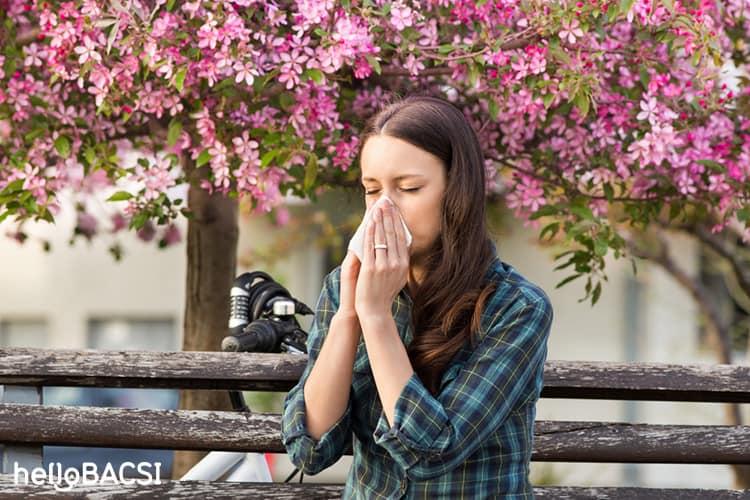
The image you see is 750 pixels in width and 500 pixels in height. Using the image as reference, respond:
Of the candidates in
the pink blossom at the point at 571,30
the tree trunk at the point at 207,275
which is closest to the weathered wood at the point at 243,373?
the pink blossom at the point at 571,30

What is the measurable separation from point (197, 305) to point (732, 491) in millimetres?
2001

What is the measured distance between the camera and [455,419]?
2111 millimetres

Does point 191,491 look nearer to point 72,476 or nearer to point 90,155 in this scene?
point 72,476

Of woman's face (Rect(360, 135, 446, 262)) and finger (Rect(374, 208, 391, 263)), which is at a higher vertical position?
woman's face (Rect(360, 135, 446, 262))

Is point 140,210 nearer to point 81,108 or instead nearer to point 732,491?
point 81,108

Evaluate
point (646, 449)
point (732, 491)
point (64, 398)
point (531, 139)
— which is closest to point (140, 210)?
point (531, 139)

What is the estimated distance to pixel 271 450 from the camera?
9.64 feet

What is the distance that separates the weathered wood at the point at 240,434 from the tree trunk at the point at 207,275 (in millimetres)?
1234

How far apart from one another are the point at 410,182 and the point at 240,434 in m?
0.99

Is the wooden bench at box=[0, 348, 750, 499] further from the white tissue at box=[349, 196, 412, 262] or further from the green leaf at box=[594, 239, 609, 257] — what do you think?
the white tissue at box=[349, 196, 412, 262]

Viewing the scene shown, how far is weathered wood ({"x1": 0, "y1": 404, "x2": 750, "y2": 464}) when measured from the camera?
2928mm

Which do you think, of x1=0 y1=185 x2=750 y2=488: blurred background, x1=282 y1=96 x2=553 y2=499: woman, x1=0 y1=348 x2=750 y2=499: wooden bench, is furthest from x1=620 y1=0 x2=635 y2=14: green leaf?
x1=0 y1=185 x2=750 y2=488: blurred background

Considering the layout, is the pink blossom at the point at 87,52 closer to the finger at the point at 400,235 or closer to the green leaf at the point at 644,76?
the finger at the point at 400,235

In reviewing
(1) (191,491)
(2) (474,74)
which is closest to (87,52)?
(2) (474,74)
